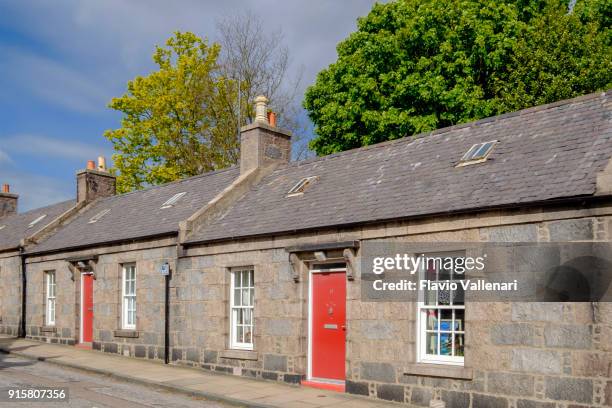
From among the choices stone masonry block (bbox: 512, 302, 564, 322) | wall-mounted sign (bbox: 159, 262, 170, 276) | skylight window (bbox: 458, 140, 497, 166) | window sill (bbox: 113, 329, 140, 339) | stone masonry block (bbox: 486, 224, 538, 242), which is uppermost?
skylight window (bbox: 458, 140, 497, 166)

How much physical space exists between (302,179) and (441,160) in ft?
13.9

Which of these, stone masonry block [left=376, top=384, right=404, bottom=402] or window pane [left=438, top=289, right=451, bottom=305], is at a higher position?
window pane [left=438, top=289, right=451, bottom=305]

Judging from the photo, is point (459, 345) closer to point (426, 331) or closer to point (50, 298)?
point (426, 331)

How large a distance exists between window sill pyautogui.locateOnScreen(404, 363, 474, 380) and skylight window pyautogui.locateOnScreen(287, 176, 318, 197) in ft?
18.5

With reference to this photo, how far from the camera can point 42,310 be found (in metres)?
21.9

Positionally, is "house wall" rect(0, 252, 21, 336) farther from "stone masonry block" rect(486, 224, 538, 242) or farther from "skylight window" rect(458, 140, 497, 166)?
"stone masonry block" rect(486, 224, 538, 242)

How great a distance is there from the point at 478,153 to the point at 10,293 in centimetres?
1920

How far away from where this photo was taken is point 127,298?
18172 mm

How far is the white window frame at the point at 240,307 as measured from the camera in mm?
14191

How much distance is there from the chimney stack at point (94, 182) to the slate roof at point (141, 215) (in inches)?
53.3

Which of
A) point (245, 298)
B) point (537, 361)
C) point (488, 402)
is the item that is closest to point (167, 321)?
point (245, 298)

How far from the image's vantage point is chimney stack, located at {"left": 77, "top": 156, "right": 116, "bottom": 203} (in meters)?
25.5

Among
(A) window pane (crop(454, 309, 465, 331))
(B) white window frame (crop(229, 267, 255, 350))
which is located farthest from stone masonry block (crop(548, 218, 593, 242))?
(B) white window frame (crop(229, 267, 255, 350))

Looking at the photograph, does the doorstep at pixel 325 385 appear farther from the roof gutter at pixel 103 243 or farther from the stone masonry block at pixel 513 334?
the roof gutter at pixel 103 243
